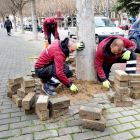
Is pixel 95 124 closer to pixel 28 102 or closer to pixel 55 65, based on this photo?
pixel 28 102

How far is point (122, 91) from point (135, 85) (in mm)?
493

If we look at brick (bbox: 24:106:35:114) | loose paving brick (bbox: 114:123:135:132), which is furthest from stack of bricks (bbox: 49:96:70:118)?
loose paving brick (bbox: 114:123:135:132)

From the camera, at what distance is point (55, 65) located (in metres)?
3.00

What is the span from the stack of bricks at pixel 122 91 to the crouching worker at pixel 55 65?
76 cm

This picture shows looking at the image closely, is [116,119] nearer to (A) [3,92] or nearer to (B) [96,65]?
(B) [96,65]

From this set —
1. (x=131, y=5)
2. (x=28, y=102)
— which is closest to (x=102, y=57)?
(x=28, y=102)

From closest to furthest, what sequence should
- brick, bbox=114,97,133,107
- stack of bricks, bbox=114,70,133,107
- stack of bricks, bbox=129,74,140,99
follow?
1. stack of bricks, bbox=114,70,133,107
2. brick, bbox=114,97,133,107
3. stack of bricks, bbox=129,74,140,99

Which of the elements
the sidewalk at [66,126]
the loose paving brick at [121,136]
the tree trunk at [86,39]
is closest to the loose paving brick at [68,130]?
the sidewalk at [66,126]

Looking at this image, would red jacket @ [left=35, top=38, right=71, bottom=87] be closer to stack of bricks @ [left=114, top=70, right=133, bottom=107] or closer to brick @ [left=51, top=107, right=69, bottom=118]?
brick @ [left=51, top=107, right=69, bottom=118]

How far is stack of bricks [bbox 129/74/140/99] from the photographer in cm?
311

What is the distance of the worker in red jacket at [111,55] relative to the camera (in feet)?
10.3

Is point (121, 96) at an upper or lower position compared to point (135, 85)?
lower

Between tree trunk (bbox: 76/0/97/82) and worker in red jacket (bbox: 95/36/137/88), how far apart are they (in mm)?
233

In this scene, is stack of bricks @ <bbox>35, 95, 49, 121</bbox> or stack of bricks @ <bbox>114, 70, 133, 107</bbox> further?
stack of bricks @ <bbox>114, 70, 133, 107</bbox>
